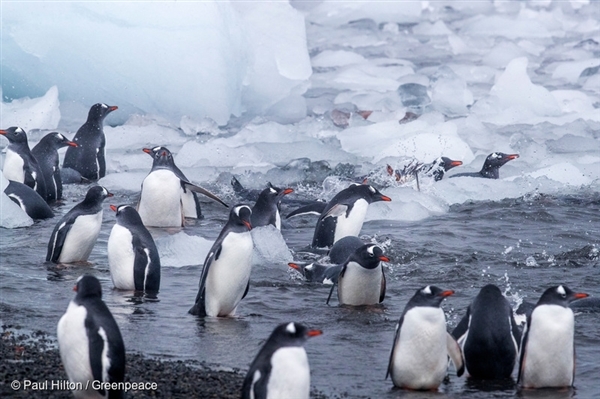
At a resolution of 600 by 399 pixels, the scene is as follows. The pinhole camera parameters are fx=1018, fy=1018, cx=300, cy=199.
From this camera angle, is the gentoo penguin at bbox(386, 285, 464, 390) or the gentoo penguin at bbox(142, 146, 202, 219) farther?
the gentoo penguin at bbox(142, 146, 202, 219)

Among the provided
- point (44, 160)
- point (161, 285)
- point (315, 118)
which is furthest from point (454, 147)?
point (161, 285)

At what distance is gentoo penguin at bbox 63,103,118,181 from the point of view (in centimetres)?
1026

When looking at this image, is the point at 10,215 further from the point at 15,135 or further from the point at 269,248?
the point at 269,248

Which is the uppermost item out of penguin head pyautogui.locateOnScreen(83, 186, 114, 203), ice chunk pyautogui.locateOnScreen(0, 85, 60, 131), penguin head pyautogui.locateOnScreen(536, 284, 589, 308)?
ice chunk pyautogui.locateOnScreen(0, 85, 60, 131)

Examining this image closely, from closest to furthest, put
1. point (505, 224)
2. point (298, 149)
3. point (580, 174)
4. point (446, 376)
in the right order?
1. point (446, 376)
2. point (505, 224)
3. point (580, 174)
4. point (298, 149)

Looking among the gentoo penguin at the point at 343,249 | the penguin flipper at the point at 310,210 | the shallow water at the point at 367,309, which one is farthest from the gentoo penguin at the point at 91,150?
the gentoo penguin at the point at 343,249

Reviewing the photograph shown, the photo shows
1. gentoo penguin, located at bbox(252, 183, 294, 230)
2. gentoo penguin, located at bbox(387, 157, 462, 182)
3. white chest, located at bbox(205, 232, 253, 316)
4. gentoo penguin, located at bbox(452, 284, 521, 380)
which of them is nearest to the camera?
gentoo penguin, located at bbox(452, 284, 521, 380)

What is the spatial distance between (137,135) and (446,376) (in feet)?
25.7

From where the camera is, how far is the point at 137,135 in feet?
39.1

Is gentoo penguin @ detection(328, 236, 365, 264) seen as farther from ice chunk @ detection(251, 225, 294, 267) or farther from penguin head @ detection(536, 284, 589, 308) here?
penguin head @ detection(536, 284, 589, 308)

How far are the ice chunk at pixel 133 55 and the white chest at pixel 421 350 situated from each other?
8.51m

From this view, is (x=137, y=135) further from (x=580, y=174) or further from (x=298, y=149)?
(x=580, y=174)

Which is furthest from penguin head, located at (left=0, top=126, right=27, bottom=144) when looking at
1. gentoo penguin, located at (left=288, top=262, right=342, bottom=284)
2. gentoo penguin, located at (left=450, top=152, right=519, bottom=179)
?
gentoo penguin, located at (left=450, top=152, right=519, bottom=179)

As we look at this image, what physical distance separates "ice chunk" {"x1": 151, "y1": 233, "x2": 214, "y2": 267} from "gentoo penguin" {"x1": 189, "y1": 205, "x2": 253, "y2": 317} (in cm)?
118
